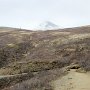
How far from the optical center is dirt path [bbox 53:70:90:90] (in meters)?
22.8

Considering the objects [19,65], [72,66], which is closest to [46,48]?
[19,65]

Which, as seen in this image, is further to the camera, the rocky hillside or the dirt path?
the rocky hillside

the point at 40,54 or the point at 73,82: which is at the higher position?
the point at 40,54

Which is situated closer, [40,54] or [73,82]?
[73,82]

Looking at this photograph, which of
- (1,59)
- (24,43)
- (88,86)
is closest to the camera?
(88,86)

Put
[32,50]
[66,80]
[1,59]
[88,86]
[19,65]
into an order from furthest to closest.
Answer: [32,50]
[1,59]
[19,65]
[66,80]
[88,86]

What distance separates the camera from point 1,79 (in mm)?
29109

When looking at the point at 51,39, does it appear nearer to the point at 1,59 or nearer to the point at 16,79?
the point at 1,59

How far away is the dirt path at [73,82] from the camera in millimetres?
22825

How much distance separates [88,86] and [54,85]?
275 cm

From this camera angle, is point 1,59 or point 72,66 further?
point 1,59

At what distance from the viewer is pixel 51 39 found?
162 ft

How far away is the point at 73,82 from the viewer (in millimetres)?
23984

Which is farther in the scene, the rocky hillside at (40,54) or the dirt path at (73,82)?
the rocky hillside at (40,54)
